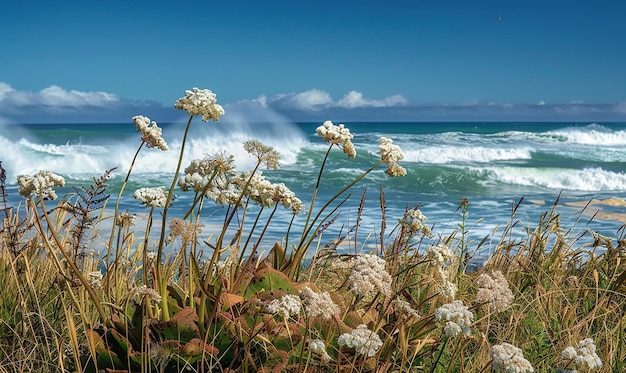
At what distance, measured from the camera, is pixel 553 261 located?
4.54 metres

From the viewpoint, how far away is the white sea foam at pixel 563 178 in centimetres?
2291

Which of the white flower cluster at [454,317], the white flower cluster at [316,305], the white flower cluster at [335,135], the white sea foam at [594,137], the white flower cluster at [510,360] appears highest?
the white flower cluster at [335,135]

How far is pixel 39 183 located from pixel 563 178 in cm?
2510

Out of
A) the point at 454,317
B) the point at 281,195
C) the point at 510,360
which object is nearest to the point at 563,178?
the point at 281,195

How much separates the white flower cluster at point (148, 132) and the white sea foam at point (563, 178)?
21490 millimetres

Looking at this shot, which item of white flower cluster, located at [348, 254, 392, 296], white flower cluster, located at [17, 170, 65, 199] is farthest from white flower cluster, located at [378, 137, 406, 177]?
white flower cluster, located at [17, 170, 65, 199]

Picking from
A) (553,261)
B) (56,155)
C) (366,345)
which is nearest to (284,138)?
(56,155)

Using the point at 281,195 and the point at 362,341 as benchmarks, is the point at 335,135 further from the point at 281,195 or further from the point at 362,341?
the point at 362,341

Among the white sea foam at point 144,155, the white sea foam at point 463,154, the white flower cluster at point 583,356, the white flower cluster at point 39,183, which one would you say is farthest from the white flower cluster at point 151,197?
the white sea foam at point 463,154

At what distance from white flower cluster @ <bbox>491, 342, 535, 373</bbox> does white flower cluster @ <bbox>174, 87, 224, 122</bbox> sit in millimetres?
1321

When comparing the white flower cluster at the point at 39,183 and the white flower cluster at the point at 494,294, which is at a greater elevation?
the white flower cluster at the point at 39,183

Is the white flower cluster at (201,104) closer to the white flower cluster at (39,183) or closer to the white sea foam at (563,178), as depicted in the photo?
the white flower cluster at (39,183)

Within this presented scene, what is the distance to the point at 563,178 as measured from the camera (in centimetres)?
2522

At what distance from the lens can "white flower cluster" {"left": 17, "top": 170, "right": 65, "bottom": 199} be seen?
2553 mm
